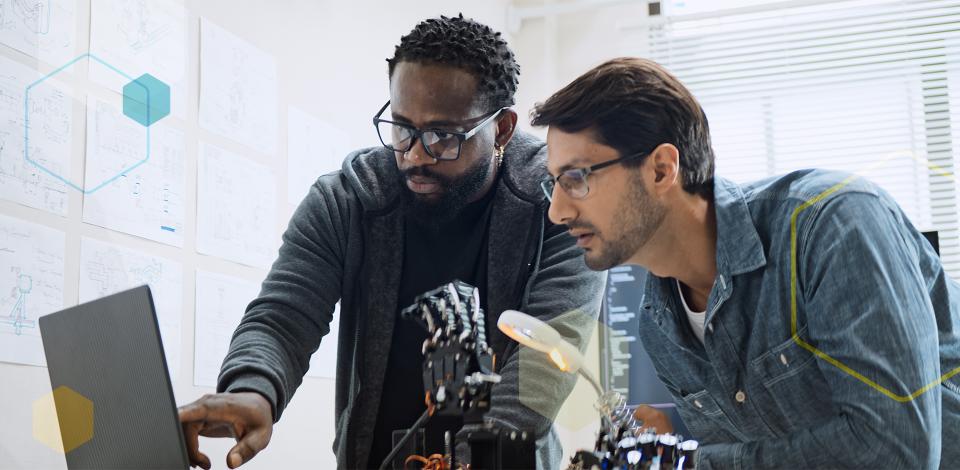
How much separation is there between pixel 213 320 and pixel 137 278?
246 mm

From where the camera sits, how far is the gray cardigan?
1.18 meters

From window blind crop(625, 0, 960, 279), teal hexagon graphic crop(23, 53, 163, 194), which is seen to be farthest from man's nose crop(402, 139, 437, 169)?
window blind crop(625, 0, 960, 279)

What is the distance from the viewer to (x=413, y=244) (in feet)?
4.20

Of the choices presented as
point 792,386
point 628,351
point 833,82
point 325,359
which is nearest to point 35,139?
point 325,359

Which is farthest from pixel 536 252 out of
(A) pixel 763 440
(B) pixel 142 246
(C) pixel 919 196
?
(C) pixel 919 196

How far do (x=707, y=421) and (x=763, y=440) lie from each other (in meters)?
0.18

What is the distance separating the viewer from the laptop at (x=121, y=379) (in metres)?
0.87

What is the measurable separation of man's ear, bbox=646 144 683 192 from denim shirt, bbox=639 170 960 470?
5 centimetres

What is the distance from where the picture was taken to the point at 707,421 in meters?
1.04

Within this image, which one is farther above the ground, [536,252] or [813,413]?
[536,252]

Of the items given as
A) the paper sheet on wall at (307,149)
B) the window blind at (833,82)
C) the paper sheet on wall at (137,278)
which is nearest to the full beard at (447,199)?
the paper sheet on wall at (137,278)

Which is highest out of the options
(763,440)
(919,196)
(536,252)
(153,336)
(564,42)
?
(564,42)

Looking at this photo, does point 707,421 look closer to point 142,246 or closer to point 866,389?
point 866,389

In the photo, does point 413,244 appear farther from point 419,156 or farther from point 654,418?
point 654,418
